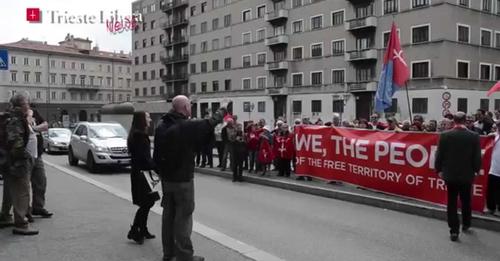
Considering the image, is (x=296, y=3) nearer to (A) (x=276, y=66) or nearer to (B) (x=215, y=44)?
(A) (x=276, y=66)

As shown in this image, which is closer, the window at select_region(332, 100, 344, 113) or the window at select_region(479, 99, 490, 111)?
the window at select_region(479, 99, 490, 111)

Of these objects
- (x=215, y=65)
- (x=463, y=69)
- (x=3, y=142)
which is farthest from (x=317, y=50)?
(x=3, y=142)

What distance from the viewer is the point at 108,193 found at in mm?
11633

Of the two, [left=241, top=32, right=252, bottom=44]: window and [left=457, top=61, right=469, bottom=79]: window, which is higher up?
[left=241, top=32, right=252, bottom=44]: window

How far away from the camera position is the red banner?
9375 millimetres

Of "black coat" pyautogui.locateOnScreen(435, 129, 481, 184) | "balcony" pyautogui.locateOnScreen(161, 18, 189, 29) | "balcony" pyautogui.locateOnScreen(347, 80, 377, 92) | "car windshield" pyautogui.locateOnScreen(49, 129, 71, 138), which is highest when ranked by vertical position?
"balcony" pyautogui.locateOnScreen(161, 18, 189, 29)

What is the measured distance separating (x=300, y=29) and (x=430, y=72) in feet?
66.1

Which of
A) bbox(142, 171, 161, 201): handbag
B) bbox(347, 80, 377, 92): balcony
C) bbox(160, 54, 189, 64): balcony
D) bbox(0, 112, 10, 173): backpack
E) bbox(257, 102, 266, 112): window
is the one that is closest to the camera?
bbox(142, 171, 161, 201): handbag

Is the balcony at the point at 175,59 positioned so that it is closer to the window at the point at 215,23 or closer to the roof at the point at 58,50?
the window at the point at 215,23

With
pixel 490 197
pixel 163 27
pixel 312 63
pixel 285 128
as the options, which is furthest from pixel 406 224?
pixel 163 27

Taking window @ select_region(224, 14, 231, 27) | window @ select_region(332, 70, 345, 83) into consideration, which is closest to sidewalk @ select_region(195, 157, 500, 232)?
window @ select_region(332, 70, 345, 83)

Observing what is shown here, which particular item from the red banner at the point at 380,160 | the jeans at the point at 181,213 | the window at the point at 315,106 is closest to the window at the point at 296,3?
the window at the point at 315,106

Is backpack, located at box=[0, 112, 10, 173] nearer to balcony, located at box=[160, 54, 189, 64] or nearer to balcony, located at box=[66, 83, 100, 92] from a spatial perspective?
balcony, located at box=[160, 54, 189, 64]

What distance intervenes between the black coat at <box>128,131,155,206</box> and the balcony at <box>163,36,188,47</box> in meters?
82.8
